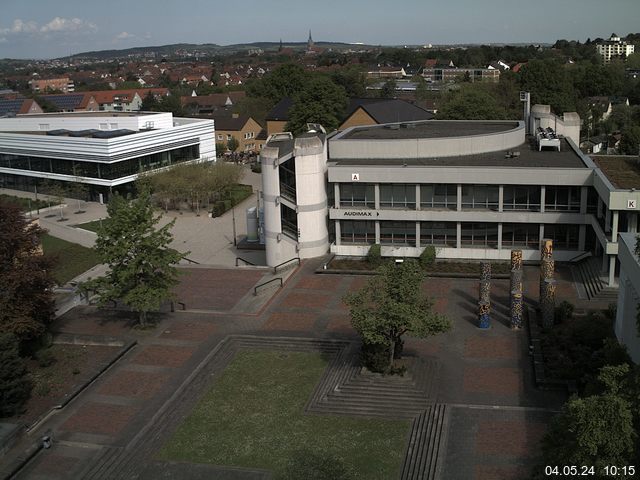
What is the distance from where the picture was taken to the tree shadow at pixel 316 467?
68.4 feet

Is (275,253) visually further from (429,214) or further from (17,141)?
(17,141)

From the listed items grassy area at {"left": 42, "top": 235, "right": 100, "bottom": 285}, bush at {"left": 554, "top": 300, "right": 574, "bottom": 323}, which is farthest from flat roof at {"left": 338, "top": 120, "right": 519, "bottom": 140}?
grassy area at {"left": 42, "top": 235, "right": 100, "bottom": 285}

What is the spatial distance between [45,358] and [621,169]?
101 ft

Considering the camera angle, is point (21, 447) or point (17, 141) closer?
point (21, 447)

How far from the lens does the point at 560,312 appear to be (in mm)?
30938

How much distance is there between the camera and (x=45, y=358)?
28938 millimetres

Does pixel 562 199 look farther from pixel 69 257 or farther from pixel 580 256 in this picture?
pixel 69 257

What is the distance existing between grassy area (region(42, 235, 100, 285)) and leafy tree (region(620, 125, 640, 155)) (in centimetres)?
4719

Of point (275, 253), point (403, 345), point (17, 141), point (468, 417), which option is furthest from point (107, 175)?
point (468, 417)

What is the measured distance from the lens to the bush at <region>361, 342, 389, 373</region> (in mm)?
26250

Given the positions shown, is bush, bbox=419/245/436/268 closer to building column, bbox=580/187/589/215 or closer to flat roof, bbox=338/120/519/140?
building column, bbox=580/187/589/215

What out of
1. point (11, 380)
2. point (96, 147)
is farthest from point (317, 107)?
point (11, 380)

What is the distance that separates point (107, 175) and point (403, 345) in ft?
142

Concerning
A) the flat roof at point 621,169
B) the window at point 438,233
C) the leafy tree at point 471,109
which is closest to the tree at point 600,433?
the flat roof at point 621,169
